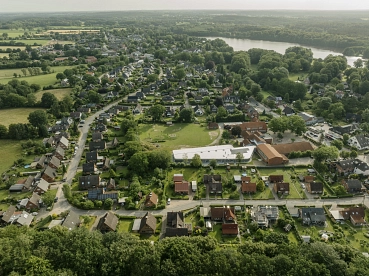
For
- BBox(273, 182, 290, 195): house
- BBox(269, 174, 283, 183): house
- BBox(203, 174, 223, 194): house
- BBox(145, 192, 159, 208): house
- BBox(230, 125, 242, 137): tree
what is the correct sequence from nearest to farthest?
BBox(145, 192, 159, 208): house
BBox(273, 182, 290, 195): house
BBox(203, 174, 223, 194): house
BBox(269, 174, 283, 183): house
BBox(230, 125, 242, 137): tree

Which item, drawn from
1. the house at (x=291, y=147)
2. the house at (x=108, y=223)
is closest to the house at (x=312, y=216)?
the house at (x=291, y=147)

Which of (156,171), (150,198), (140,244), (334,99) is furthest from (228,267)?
(334,99)

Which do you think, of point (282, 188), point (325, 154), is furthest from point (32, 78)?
point (325, 154)

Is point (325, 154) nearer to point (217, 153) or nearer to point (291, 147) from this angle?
point (291, 147)

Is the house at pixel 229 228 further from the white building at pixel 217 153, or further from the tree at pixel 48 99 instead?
the tree at pixel 48 99

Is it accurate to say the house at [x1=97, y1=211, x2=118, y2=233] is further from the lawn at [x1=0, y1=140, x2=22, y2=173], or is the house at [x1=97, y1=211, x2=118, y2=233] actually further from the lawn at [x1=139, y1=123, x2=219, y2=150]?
the lawn at [x1=0, y1=140, x2=22, y2=173]

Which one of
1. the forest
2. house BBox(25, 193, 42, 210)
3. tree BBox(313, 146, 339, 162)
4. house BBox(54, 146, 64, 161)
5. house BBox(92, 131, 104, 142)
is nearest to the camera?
the forest

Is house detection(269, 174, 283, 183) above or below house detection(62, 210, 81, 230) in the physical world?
below

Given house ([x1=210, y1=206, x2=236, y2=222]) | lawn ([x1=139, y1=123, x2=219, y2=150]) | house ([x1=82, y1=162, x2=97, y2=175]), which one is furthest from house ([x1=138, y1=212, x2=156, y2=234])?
lawn ([x1=139, y1=123, x2=219, y2=150])

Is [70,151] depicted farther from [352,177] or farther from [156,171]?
[352,177]
